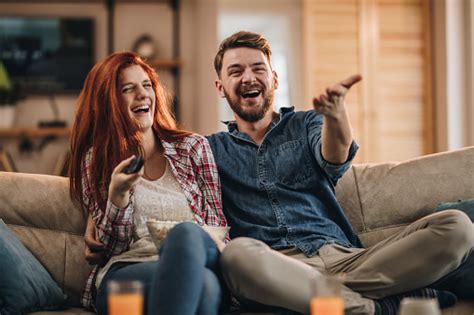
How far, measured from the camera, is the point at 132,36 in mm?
6207

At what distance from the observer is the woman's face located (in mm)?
2545

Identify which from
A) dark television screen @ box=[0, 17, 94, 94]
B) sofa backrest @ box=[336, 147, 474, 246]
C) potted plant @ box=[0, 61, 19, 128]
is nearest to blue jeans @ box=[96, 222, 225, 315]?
sofa backrest @ box=[336, 147, 474, 246]

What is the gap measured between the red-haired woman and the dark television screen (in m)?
3.63

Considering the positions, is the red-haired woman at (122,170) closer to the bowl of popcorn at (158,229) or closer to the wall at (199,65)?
the bowl of popcorn at (158,229)

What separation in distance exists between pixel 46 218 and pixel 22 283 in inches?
15.5

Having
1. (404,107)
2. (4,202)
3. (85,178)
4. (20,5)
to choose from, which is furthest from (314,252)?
(20,5)

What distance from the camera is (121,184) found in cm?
211

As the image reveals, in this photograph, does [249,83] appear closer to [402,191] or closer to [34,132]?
[402,191]

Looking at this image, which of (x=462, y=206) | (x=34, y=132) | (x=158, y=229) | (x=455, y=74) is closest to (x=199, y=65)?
(x=34, y=132)

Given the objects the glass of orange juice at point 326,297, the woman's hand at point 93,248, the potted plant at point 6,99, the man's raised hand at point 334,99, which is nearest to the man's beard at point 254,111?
the man's raised hand at point 334,99

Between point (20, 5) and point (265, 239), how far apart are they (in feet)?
14.5

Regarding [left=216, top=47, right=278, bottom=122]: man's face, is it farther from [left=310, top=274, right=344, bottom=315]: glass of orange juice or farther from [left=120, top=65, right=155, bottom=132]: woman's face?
[left=310, top=274, right=344, bottom=315]: glass of orange juice

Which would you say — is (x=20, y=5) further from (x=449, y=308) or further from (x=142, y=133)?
(x=449, y=308)

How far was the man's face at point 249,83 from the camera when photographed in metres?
2.66
